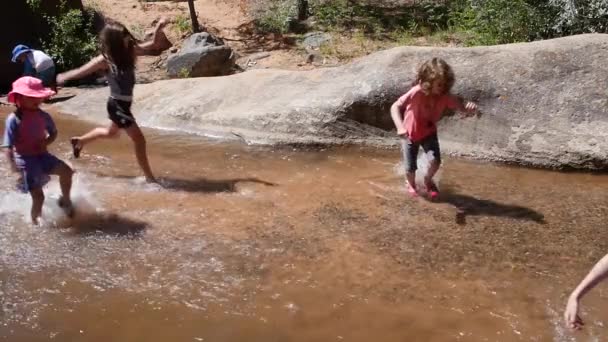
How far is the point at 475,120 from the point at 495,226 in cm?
173

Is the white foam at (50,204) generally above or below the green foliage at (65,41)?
below

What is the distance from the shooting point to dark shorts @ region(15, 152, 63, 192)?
14.2 feet

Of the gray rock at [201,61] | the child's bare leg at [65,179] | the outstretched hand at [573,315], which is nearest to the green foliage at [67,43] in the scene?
the gray rock at [201,61]

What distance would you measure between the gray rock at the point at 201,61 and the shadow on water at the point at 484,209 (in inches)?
231

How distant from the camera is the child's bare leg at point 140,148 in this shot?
5.09 metres

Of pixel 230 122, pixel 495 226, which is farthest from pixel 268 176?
pixel 495 226

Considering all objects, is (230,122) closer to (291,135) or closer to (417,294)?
(291,135)

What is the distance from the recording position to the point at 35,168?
4336 millimetres

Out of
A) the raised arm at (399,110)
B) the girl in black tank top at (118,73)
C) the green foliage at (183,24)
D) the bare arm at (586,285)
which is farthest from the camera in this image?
the green foliage at (183,24)

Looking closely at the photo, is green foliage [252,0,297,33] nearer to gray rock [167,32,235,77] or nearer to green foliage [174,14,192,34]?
green foliage [174,14,192,34]

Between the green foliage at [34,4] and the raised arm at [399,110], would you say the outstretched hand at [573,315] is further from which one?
the green foliage at [34,4]

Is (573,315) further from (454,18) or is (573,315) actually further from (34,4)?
(454,18)

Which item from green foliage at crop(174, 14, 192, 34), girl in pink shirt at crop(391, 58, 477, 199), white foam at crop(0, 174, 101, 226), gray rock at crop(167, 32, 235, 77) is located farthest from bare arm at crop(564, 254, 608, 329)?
green foliage at crop(174, 14, 192, 34)

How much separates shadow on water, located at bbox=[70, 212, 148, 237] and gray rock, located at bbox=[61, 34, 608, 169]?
195 centimetres
